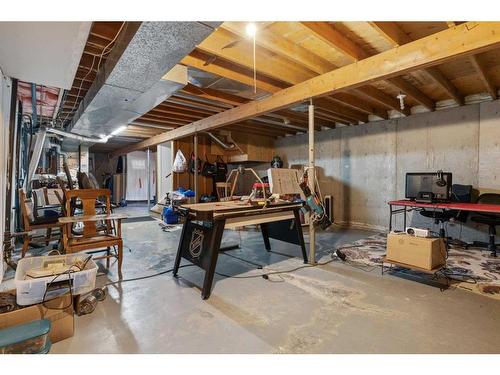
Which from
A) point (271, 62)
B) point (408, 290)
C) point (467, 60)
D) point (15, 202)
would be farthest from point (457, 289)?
point (15, 202)

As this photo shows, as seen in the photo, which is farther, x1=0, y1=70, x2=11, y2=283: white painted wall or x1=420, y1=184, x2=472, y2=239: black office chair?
x1=420, y1=184, x2=472, y2=239: black office chair

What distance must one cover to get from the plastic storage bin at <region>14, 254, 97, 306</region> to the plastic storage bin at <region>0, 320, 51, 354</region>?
0.27 meters

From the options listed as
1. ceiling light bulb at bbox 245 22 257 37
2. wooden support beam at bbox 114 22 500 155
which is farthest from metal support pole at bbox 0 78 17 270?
wooden support beam at bbox 114 22 500 155

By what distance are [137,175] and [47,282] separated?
10488mm

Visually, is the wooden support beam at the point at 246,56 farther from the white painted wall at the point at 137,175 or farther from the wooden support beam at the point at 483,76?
the white painted wall at the point at 137,175

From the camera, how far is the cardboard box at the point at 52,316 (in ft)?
5.47

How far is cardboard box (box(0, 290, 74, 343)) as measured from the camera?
5.47 feet

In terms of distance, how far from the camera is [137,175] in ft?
38.1

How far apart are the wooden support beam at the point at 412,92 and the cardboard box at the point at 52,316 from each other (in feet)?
14.7

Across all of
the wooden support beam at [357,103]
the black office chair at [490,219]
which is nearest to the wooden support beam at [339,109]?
the wooden support beam at [357,103]

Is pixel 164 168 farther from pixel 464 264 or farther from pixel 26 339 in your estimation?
pixel 464 264

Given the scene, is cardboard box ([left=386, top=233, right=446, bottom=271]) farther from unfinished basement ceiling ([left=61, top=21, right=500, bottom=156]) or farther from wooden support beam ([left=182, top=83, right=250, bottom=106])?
wooden support beam ([left=182, top=83, right=250, bottom=106])

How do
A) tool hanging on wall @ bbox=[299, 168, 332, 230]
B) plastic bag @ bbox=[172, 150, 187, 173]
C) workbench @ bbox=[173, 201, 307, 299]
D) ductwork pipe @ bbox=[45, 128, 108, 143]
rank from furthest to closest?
plastic bag @ bbox=[172, 150, 187, 173] < ductwork pipe @ bbox=[45, 128, 108, 143] < tool hanging on wall @ bbox=[299, 168, 332, 230] < workbench @ bbox=[173, 201, 307, 299]

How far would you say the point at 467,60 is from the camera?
127 inches
